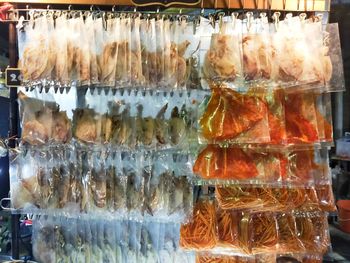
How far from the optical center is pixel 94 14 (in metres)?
1.42

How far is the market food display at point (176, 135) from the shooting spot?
4.49ft

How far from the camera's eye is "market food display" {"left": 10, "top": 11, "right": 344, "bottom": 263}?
1367 mm

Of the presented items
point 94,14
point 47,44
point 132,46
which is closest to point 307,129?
point 132,46

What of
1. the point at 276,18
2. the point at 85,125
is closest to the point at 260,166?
the point at 276,18

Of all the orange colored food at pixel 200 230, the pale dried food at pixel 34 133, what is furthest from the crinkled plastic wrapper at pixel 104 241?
the pale dried food at pixel 34 133

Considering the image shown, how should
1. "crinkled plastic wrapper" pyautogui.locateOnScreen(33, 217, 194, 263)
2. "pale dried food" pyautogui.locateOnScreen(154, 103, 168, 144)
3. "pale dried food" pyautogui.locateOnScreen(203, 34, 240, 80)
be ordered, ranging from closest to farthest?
1. "pale dried food" pyautogui.locateOnScreen(203, 34, 240, 80)
2. "pale dried food" pyautogui.locateOnScreen(154, 103, 168, 144)
3. "crinkled plastic wrapper" pyautogui.locateOnScreen(33, 217, 194, 263)

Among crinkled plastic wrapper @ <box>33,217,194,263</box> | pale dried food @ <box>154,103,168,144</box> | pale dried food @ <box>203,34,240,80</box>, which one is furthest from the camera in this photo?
crinkled plastic wrapper @ <box>33,217,194,263</box>

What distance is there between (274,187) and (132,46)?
0.87 meters

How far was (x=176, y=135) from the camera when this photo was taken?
1460mm

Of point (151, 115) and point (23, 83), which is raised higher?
point (23, 83)

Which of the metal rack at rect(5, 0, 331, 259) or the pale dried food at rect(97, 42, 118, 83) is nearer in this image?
the pale dried food at rect(97, 42, 118, 83)

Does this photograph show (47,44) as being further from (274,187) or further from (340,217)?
(340,217)

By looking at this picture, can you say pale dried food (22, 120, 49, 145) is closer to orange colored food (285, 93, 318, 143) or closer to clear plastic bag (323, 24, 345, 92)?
orange colored food (285, 93, 318, 143)

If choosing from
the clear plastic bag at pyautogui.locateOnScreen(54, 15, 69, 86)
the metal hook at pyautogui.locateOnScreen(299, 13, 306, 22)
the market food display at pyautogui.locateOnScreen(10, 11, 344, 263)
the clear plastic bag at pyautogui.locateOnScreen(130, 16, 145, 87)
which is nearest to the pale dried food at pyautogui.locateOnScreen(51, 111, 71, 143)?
the market food display at pyautogui.locateOnScreen(10, 11, 344, 263)
